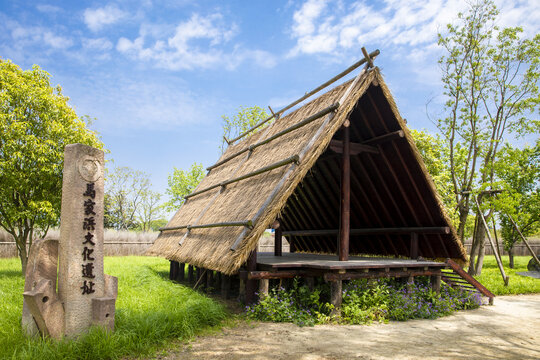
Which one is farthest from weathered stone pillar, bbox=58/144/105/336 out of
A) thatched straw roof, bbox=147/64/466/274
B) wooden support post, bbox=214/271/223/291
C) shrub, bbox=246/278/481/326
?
wooden support post, bbox=214/271/223/291

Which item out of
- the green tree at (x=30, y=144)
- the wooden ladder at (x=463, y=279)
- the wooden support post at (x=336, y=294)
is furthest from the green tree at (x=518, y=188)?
the green tree at (x=30, y=144)

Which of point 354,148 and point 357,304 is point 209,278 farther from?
point 354,148

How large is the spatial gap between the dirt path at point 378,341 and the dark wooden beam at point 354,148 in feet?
11.7

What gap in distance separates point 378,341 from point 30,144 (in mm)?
10462

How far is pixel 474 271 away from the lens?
562 inches

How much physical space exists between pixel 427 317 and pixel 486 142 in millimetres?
9110

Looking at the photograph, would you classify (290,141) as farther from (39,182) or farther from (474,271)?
(474,271)

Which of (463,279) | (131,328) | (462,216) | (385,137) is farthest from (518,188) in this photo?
(131,328)

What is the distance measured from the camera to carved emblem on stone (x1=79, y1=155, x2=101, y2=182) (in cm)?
519

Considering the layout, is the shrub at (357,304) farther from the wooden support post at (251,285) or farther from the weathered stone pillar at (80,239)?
the weathered stone pillar at (80,239)

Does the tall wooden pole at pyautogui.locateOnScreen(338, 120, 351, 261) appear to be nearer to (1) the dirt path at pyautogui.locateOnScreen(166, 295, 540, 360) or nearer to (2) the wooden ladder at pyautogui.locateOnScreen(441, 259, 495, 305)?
(1) the dirt path at pyautogui.locateOnScreen(166, 295, 540, 360)

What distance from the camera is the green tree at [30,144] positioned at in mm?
10909

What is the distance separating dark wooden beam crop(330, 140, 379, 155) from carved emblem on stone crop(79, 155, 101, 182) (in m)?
4.60

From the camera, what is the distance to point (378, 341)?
5520 millimetres
